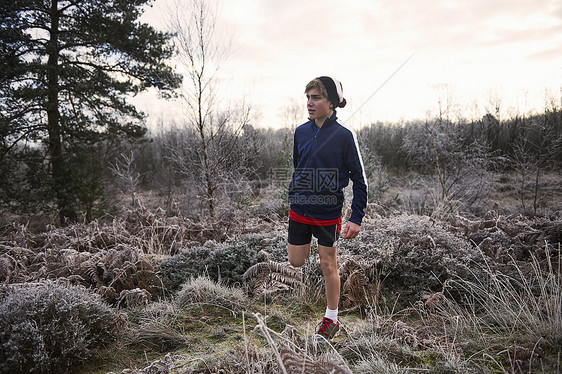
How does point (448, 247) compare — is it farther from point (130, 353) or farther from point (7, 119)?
point (7, 119)

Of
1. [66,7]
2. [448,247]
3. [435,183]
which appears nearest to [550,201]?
[435,183]

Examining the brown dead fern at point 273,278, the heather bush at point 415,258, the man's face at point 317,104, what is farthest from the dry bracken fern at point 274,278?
the man's face at point 317,104

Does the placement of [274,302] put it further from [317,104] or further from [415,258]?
[317,104]

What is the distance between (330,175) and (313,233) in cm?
53

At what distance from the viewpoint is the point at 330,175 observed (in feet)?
8.79

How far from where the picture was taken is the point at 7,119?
1027 cm

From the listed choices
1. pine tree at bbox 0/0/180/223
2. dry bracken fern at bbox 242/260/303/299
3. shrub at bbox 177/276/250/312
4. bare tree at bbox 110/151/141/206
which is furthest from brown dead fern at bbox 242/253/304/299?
pine tree at bbox 0/0/180/223

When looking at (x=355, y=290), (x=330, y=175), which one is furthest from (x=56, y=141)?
(x=330, y=175)

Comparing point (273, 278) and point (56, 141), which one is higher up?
point (56, 141)

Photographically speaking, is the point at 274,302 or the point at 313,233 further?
the point at 274,302

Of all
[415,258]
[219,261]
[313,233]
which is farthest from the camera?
[219,261]

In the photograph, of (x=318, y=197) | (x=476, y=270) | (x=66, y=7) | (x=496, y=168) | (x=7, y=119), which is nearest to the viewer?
(x=318, y=197)

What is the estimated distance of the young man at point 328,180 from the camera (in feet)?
8.71

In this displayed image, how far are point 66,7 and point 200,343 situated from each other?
13794mm
